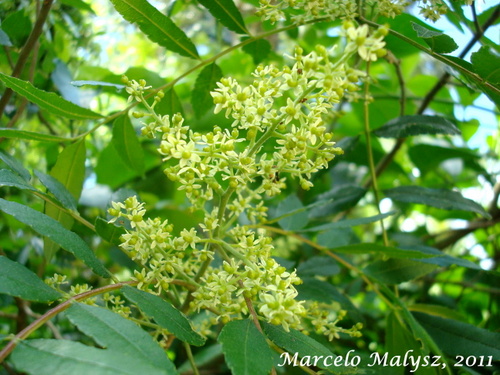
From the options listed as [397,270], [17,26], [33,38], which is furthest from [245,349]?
[17,26]

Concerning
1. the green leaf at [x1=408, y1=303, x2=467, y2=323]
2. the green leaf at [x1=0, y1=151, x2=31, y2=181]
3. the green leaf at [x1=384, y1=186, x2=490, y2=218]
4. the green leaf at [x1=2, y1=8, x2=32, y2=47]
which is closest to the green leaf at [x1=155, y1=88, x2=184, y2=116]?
the green leaf at [x1=0, y1=151, x2=31, y2=181]

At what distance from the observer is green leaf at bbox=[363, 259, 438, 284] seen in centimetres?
129

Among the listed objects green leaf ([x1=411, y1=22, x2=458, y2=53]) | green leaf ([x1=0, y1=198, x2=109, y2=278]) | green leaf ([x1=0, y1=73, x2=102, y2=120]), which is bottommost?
green leaf ([x1=0, y1=198, x2=109, y2=278])

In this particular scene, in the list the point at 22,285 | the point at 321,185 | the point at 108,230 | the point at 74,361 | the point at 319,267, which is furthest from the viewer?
the point at 321,185

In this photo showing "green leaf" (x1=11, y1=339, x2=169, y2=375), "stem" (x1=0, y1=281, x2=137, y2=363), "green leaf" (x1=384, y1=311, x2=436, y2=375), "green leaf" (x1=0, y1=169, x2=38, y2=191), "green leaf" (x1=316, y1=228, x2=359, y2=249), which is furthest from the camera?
"green leaf" (x1=316, y1=228, x2=359, y2=249)

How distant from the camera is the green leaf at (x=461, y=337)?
4.05ft

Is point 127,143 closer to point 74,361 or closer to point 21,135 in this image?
point 21,135

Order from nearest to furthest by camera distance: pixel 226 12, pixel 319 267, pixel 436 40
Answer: pixel 436 40 < pixel 226 12 < pixel 319 267

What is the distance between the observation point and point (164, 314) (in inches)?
34.4

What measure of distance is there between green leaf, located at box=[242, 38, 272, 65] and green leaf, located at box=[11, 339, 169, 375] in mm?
1096

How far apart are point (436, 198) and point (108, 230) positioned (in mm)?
998

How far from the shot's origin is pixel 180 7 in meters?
2.00

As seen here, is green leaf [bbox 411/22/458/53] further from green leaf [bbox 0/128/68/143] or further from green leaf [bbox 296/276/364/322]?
green leaf [bbox 0/128/68/143]

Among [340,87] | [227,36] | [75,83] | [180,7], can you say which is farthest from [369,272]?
[227,36]
